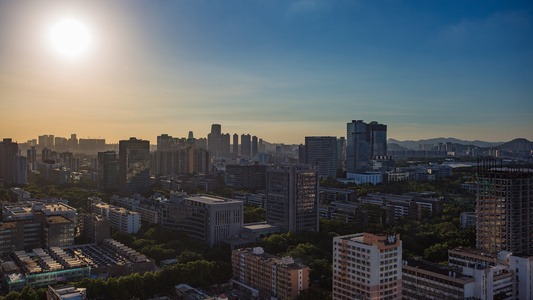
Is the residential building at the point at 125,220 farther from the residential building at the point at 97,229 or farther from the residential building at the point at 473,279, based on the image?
the residential building at the point at 473,279

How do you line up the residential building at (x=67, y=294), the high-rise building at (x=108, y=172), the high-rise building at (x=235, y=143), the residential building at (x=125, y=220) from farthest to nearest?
the high-rise building at (x=235, y=143), the high-rise building at (x=108, y=172), the residential building at (x=125, y=220), the residential building at (x=67, y=294)

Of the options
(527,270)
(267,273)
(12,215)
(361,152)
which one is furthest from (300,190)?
(361,152)

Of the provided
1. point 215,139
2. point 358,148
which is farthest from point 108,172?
point 215,139

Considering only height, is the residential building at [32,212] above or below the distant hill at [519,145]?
below

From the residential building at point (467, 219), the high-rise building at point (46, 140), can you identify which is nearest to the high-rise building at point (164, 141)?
the high-rise building at point (46, 140)

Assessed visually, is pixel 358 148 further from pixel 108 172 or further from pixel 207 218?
pixel 207 218

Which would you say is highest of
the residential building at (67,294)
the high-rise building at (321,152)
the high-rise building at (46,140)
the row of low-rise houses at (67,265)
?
the high-rise building at (46,140)
